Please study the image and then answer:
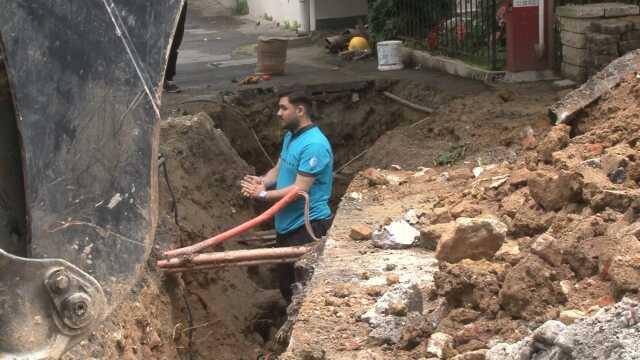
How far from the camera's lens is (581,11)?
11.1 meters

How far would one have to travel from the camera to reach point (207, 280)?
335 inches

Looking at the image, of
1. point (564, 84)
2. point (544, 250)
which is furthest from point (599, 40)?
point (544, 250)

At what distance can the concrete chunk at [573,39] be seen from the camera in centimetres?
1117

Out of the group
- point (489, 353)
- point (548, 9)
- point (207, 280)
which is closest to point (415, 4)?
point (548, 9)

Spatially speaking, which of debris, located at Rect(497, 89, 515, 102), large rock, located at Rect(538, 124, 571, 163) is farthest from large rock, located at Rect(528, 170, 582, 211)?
debris, located at Rect(497, 89, 515, 102)

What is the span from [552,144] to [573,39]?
533 centimetres

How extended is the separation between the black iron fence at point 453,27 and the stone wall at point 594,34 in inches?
53.4

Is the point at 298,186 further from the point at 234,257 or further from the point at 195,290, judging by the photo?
the point at 195,290

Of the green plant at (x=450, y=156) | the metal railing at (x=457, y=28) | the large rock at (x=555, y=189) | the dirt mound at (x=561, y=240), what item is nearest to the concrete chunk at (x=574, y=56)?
the metal railing at (x=457, y=28)

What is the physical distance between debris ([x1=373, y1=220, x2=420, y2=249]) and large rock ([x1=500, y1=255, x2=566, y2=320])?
5.49 feet

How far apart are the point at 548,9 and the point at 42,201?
1026 centimetres

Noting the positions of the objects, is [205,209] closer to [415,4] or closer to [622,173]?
[622,173]

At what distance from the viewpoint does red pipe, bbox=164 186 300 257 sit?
6707 mm

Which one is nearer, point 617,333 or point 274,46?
point 617,333
